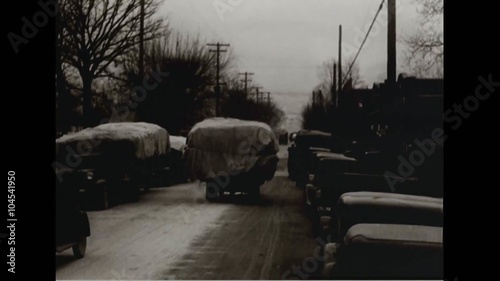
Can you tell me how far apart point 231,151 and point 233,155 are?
15 cm

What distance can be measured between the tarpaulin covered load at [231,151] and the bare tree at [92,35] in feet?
14.1

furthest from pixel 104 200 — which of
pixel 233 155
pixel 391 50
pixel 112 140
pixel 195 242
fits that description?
pixel 391 50

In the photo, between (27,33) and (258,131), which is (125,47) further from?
(27,33)

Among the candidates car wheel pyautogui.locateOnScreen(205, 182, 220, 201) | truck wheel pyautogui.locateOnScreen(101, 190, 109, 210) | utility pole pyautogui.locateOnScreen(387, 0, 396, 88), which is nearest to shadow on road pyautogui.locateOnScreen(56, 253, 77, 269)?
truck wheel pyautogui.locateOnScreen(101, 190, 109, 210)

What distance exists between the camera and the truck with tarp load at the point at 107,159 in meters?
20.9

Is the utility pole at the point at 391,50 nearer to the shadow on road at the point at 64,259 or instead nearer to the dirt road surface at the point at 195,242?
the dirt road surface at the point at 195,242

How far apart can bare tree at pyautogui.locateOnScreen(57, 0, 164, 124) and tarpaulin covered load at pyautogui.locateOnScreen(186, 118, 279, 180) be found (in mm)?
4307

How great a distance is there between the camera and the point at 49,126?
20.2 ft

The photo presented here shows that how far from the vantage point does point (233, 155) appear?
23.4 meters

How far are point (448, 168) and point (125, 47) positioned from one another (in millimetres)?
24247

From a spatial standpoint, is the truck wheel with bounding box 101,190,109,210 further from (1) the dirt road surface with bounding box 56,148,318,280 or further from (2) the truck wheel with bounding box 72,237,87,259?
(2) the truck wheel with bounding box 72,237,87,259

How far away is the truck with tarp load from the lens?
20.9 metres

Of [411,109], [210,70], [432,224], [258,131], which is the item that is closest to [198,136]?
[258,131]

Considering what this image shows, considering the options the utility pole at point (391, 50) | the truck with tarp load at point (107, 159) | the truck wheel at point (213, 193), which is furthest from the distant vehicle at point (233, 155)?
the utility pole at point (391, 50)
